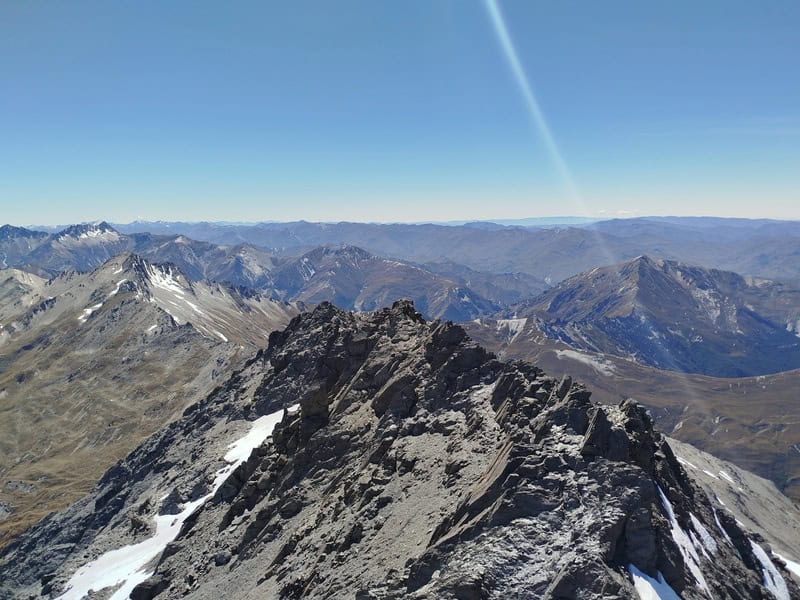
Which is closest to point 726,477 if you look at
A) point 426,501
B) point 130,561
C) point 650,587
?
point 426,501

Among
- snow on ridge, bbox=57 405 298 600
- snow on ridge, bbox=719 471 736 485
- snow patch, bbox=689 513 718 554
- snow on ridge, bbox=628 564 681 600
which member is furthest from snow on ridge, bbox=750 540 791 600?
snow on ridge, bbox=719 471 736 485

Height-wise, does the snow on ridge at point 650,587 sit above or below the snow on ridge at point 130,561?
above

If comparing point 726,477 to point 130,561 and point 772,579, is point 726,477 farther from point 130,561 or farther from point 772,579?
point 130,561

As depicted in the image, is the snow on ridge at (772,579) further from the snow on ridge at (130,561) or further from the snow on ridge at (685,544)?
the snow on ridge at (130,561)

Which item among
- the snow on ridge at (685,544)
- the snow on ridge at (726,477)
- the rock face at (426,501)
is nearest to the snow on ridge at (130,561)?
the rock face at (426,501)

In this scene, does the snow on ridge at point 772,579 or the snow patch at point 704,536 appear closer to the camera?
the snow patch at point 704,536

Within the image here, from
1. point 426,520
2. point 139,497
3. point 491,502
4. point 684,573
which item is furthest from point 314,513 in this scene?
point 139,497
